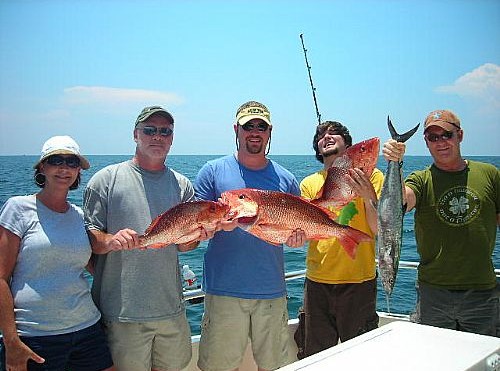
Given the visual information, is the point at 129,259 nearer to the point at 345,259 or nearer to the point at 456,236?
the point at 345,259

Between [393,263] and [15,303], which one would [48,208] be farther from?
[393,263]

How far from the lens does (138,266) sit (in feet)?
11.2

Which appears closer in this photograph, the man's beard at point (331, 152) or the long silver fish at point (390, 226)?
the long silver fish at point (390, 226)

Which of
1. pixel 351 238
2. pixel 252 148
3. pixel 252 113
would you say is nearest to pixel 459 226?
pixel 351 238

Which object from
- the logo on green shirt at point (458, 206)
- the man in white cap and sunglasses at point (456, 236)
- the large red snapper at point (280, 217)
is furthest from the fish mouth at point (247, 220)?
the logo on green shirt at point (458, 206)

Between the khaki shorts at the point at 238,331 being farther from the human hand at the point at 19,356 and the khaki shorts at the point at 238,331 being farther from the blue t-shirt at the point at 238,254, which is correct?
the human hand at the point at 19,356

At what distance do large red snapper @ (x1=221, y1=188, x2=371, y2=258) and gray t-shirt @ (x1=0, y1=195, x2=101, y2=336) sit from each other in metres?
1.11

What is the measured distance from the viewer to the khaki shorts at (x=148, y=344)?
337 cm

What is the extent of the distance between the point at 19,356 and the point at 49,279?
481 millimetres

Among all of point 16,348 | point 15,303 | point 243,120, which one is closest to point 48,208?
point 15,303

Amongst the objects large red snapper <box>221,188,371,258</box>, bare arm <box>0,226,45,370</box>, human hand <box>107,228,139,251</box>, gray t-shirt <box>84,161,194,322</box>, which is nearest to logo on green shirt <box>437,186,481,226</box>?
large red snapper <box>221,188,371,258</box>

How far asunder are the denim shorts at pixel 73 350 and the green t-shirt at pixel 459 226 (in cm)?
258

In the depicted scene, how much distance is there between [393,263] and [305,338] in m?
1.43

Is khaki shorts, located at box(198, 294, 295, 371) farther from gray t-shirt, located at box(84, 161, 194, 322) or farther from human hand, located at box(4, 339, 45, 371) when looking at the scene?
human hand, located at box(4, 339, 45, 371)
